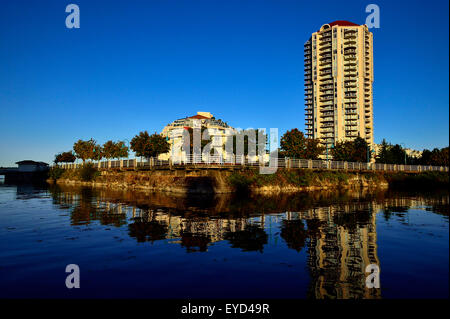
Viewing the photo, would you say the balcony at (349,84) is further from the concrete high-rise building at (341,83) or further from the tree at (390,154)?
the tree at (390,154)

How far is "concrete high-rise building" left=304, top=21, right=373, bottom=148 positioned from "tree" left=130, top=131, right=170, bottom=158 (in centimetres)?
9593

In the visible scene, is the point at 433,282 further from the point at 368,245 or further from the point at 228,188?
the point at 228,188

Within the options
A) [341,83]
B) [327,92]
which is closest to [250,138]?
[327,92]

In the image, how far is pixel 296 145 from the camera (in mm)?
69125

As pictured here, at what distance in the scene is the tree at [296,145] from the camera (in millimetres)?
69000

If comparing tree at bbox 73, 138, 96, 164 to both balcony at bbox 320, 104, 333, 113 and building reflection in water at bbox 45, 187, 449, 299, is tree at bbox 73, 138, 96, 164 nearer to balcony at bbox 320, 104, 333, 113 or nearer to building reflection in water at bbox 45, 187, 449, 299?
building reflection in water at bbox 45, 187, 449, 299

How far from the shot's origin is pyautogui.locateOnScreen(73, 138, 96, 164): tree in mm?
86625

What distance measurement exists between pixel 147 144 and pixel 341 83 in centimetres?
11609

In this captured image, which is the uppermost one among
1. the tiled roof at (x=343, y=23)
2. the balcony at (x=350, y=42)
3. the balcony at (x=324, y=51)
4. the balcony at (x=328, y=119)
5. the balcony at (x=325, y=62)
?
the tiled roof at (x=343, y=23)

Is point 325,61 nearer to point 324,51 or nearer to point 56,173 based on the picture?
point 324,51

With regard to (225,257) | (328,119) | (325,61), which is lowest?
(225,257)

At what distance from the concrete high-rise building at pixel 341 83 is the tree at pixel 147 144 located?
9593cm

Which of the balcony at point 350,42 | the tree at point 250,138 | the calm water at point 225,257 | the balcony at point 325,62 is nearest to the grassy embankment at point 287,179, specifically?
the calm water at point 225,257

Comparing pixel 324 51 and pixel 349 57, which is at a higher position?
pixel 324 51
